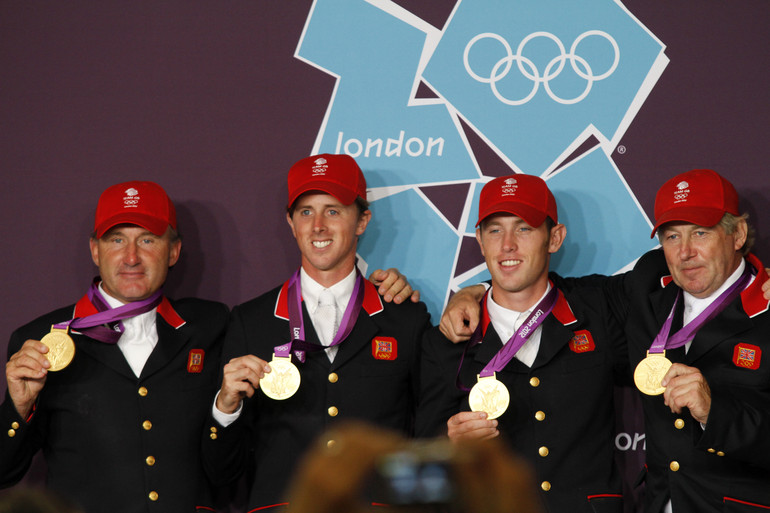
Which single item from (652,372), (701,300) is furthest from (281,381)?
(701,300)

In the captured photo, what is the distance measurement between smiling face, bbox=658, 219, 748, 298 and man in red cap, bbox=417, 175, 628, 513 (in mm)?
343

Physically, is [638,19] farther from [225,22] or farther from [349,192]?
[225,22]

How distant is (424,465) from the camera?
3.02ft

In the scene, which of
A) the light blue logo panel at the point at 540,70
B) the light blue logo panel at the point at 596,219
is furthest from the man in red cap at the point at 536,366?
the light blue logo panel at the point at 540,70

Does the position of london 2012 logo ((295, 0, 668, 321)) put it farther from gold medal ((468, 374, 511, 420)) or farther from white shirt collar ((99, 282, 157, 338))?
white shirt collar ((99, 282, 157, 338))

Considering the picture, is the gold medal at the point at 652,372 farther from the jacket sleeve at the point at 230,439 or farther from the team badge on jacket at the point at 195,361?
the team badge on jacket at the point at 195,361

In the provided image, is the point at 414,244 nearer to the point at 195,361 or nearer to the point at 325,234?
the point at 325,234

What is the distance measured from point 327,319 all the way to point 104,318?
2.82ft

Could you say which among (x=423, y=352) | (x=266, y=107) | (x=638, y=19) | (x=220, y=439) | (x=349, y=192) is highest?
(x=638, y=19)

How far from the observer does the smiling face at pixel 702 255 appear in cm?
306

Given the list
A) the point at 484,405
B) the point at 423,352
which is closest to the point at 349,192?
the point at 423,352

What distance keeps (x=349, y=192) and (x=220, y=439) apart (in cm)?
108

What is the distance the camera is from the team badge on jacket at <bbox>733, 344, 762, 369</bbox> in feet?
9.53

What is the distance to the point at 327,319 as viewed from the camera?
336 centimetres
